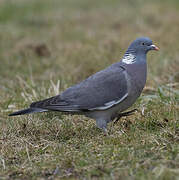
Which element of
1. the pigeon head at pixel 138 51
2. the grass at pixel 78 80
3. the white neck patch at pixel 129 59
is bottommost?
the grass at pixel 78 80

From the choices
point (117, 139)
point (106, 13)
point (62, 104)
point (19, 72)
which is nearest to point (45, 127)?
point (62, 104)

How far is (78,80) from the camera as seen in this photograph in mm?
6461

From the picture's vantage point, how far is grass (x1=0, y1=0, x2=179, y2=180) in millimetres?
3394

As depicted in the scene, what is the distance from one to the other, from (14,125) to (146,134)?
51.9 inches

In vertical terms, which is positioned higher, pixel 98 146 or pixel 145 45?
pixel 145 45

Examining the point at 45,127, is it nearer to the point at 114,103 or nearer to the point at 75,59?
the point at 114,103

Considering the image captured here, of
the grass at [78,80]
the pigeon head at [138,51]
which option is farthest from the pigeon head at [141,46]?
the grass at [78,80]

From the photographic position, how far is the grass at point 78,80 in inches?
134

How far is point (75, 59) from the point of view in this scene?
24.2 ft

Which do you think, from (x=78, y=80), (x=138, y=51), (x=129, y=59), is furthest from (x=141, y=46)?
(x=78, y=80)

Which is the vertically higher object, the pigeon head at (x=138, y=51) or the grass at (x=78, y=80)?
the pigeon head at (x=138, y=51)

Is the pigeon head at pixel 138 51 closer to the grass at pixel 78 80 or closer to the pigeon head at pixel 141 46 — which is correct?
the pigeon head at pixel 141 46

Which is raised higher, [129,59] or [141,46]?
[141,46]

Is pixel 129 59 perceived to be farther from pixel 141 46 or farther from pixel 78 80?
pixel 78 80
